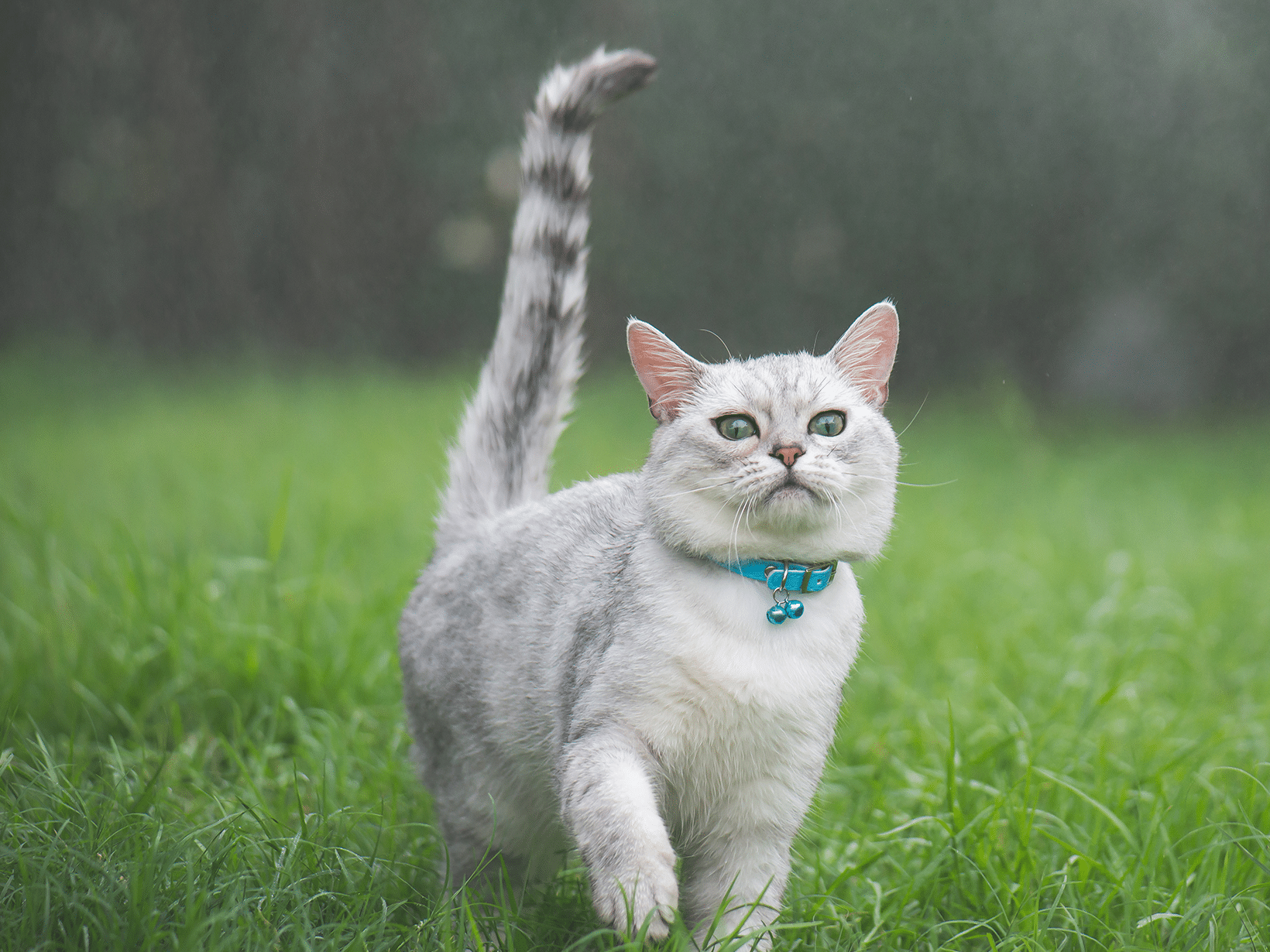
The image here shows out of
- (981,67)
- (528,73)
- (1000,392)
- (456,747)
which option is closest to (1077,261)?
(1000,392)

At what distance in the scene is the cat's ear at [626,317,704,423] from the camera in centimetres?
176

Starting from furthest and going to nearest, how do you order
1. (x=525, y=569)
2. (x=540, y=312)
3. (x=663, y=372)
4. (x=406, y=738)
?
1. (x=406, y=738)
2. (x=540, y=312)
3. (x=525, y=569)
4. (x=663, y=372)

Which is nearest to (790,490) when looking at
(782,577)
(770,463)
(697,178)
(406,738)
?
(770,463)

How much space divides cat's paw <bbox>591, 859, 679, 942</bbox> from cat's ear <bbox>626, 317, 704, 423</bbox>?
2.44 feet

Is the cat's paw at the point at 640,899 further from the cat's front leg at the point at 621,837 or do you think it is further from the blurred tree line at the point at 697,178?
the blurred tree line at the point at 697,178

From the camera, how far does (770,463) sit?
157 cm

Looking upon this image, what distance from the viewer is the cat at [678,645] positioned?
5.16ft

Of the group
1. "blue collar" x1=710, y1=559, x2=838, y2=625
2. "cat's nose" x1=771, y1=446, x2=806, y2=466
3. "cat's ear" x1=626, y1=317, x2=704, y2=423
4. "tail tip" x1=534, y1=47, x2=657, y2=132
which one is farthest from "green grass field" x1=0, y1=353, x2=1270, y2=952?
"tail tip" x1=534, y1=47, x2=657, y2=132

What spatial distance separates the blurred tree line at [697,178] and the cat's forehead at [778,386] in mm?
2522

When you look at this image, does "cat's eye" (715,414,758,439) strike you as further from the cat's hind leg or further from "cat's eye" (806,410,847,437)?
the cat's hind leg

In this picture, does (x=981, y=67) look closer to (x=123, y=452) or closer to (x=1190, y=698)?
(x=1190, y=698)

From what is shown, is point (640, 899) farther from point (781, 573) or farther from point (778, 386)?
point (778, 386)

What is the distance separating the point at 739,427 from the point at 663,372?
210mm

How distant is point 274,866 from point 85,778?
0.71 meters
